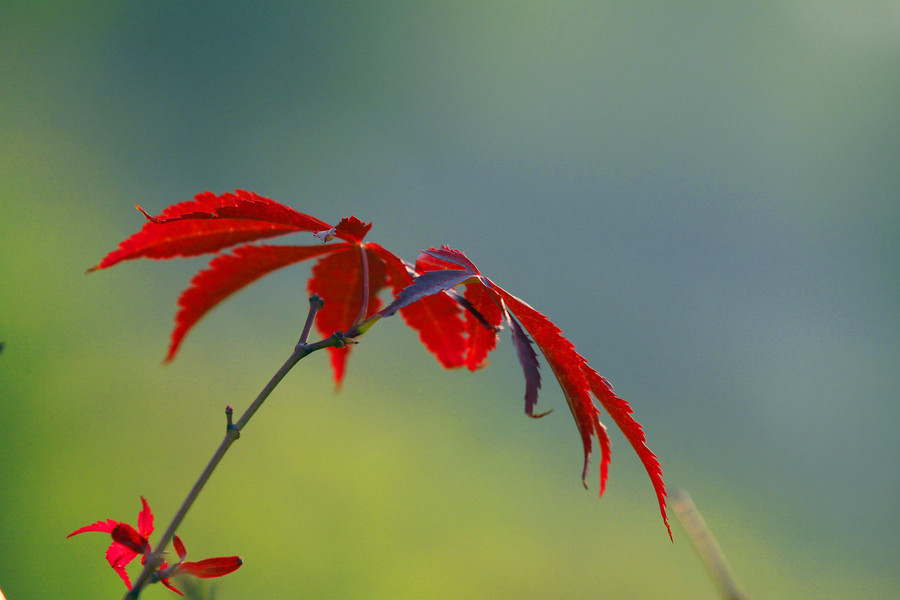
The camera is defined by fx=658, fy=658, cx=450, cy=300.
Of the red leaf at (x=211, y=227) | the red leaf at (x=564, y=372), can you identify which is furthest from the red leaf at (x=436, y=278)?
the red leaf at (x=211, y=227)

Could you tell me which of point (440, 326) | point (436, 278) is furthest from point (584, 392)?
point (440, 326)

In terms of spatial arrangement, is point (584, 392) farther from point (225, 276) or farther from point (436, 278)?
point (225, 276)

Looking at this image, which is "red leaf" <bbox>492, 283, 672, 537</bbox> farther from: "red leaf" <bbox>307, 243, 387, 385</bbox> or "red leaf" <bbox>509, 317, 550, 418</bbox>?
"red leaf" <bbox>307, 243, 387, 385</bbox>

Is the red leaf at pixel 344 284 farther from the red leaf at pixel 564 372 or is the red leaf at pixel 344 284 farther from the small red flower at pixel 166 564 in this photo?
the small red flower at pixel 166 564

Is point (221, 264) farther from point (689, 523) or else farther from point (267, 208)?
point (689, 523)

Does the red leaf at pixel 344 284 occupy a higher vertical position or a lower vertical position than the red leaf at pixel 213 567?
higher
